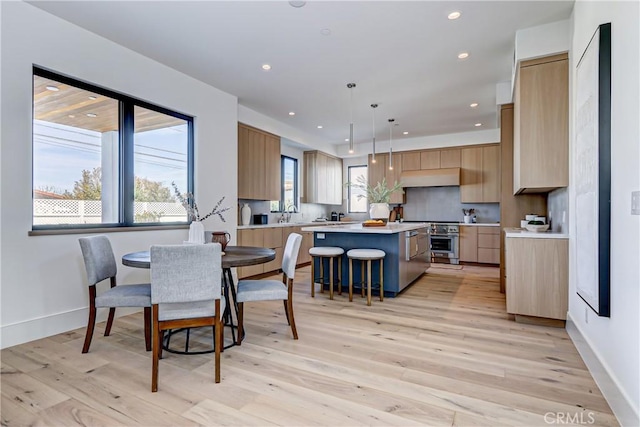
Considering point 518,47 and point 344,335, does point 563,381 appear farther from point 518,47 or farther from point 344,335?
point 518,47

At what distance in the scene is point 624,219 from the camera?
1.66 m

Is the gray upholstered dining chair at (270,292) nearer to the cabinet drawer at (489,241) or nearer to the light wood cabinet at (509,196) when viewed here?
the light wood cabinet at (509,196)

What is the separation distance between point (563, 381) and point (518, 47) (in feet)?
9.59

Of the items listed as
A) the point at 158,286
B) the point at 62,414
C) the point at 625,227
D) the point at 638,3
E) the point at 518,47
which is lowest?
the point at 62,414

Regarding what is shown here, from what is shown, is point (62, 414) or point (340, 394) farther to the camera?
point (340, 394)

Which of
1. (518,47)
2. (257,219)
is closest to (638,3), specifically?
(518,47)

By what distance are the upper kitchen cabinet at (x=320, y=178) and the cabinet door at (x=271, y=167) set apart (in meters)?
1.46

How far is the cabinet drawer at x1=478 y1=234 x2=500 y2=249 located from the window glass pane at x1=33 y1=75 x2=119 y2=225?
6364 millimetres

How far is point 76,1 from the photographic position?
8.85 feet

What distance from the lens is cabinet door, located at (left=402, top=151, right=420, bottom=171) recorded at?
759 cm

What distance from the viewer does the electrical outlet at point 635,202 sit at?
1476 millimetres

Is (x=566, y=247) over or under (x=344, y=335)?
over

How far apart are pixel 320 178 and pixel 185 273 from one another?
5.86 m

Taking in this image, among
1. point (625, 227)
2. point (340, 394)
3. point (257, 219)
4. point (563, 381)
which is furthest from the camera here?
point (257, 219)
